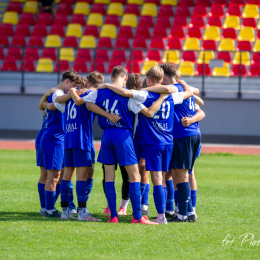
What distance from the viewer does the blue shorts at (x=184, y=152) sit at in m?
5.01

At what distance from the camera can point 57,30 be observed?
2016cm

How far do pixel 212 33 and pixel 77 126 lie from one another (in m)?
15.0

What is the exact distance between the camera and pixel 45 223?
16.1ft

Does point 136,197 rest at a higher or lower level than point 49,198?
higher

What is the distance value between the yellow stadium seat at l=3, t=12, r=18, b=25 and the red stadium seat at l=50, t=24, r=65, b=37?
7.54 ft

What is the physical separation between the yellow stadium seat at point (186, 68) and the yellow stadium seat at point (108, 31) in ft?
13.6

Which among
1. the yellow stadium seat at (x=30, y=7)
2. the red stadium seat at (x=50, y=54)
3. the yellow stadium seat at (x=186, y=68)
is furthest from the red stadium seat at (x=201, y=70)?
the yellow stadium seat at (x=30, y=7)

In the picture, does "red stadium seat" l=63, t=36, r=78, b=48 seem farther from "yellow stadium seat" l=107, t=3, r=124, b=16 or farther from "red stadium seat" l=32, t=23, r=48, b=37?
"yellow stadium seat" l=107, t=3, r=124, b=16

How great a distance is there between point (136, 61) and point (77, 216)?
41.4ft

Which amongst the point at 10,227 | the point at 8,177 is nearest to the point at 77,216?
the point at 10,227

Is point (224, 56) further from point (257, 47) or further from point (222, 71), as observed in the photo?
point (257, 47)

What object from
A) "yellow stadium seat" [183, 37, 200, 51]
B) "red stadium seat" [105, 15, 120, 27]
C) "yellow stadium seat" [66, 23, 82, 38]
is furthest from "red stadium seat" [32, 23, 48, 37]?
"yellow stadium seat" [183, 37, 200, 51]

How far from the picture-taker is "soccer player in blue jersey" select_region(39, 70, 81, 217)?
17.3 feet

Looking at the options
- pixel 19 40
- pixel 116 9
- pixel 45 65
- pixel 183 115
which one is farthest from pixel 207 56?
pixel 183 115
